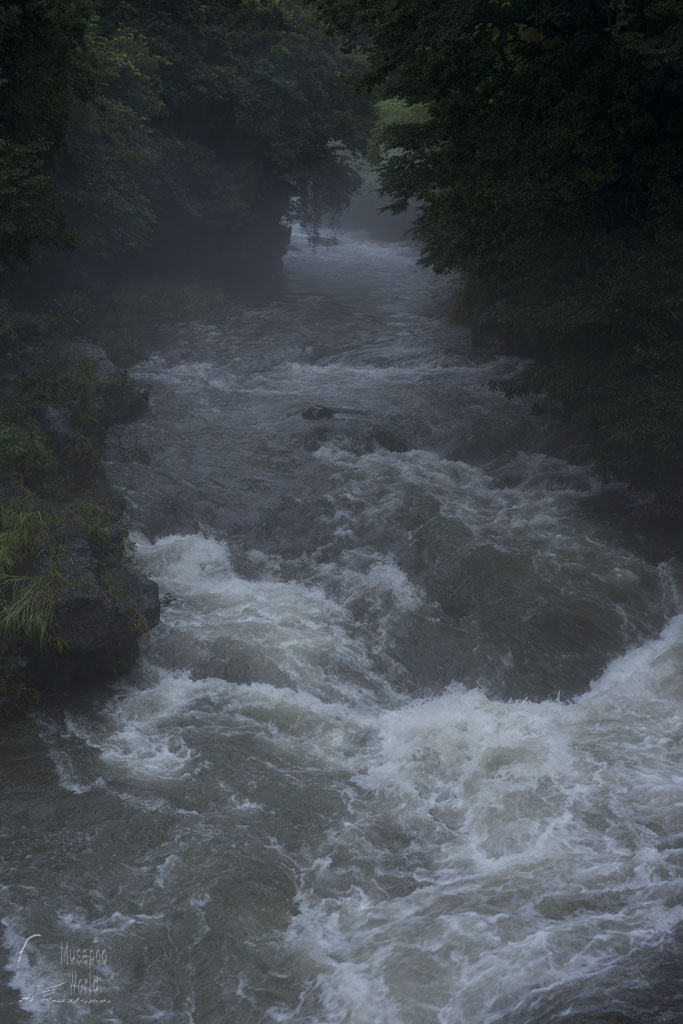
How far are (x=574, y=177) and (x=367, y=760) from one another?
321 inches

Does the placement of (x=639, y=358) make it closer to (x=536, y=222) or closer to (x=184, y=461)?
(x=536, y=222)

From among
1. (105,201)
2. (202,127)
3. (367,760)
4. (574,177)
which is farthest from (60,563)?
(202,127)

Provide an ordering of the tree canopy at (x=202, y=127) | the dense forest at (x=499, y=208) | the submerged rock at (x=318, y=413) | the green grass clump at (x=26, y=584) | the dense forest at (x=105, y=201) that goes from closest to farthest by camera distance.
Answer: the green grass clump at (x=26, y=584)
the dense forest at (x=105, y=201)
the dense forest at (x=499, y=208)
the submerged rock at (x=318, y=413)
the tree canopy at (x=202, y=127)

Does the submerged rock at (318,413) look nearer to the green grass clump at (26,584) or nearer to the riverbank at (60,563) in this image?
the riverbank at (60,563)

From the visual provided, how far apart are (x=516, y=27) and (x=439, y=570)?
7759mm

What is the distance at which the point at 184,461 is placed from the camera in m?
15.2

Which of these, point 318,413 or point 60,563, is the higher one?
point 318,413

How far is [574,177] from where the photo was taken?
39.7 feet

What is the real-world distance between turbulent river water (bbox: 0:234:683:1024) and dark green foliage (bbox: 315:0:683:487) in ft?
6.60

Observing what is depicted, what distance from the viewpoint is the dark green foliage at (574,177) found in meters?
11.7

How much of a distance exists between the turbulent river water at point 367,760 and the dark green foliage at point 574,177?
2011mm

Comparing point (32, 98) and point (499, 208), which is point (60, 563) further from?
point (32, 98)

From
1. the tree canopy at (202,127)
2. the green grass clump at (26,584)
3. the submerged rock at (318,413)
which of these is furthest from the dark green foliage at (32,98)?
the green grass clump at (26,584)

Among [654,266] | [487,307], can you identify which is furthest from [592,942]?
[487,307]
